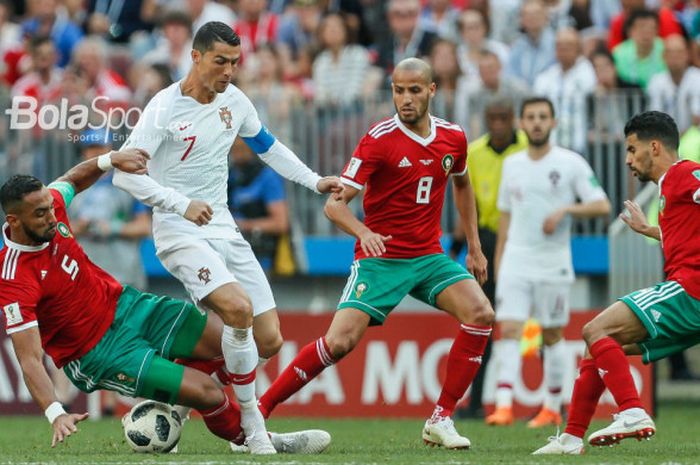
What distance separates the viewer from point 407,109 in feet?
32.4

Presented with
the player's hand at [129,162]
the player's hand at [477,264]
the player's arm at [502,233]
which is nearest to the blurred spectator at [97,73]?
the player's arm at [502,233]

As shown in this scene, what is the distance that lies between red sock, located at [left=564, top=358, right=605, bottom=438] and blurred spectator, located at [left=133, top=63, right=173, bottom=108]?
7185 millimetres

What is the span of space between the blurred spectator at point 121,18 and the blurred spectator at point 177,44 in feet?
4.98

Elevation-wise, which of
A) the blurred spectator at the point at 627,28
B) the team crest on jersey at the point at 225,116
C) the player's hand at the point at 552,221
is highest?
the blurred spectator at the point at 627,28

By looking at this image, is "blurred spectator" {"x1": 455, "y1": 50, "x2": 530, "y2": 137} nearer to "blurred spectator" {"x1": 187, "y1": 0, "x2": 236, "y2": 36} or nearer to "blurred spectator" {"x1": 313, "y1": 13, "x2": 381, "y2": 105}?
"blurred spectator" {"x1": 313, "y1": 13, "x2": 381, "y2": 105}

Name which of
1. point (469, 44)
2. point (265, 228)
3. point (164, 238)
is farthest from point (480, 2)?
point (164, 238)

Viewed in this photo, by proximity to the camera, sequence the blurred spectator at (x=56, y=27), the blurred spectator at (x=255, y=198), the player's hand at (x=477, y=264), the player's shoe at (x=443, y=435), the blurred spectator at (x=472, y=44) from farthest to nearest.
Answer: the blurred spectator at (x=56, y=27) → the blurred spectator at (x=472, y=44) → the blurred spectator at (x=255, y=198) → the player's hand at (x=477, y=264) → the player's shoe at (x=443, y=435)

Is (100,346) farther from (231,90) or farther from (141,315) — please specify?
(231,90)

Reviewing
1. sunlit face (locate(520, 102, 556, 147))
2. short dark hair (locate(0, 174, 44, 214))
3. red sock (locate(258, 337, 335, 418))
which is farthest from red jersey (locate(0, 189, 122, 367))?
sunlit face (locate(520, 102, 556, 147))

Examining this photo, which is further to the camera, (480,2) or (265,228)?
(480,2)

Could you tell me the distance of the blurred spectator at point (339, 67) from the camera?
640 inches

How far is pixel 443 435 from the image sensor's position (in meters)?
9.76

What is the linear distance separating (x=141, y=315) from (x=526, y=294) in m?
4.39

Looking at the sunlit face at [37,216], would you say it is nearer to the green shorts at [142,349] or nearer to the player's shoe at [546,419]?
the green shorts at [142,349]
